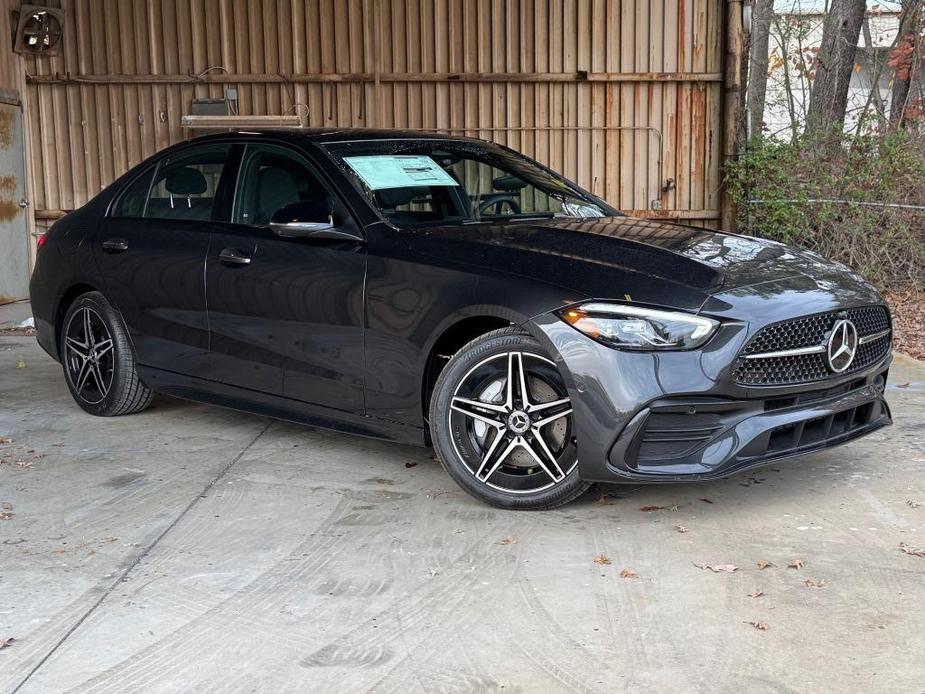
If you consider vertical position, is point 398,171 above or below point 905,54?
below

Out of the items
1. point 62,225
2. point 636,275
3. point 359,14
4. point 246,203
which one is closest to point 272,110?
point 359,14

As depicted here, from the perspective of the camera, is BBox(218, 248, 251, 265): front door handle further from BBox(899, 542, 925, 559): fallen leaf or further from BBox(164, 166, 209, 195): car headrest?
BBox(899, 542, 925, 559): fallen leaf

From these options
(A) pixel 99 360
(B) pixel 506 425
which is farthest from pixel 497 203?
(A) pixel 99 360

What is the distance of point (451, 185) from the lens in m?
5.34

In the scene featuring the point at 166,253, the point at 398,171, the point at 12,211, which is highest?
the point at 398,171

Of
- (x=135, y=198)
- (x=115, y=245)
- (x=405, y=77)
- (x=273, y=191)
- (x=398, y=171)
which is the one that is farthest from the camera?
(x=405, y=77)

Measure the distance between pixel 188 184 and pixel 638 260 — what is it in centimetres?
255

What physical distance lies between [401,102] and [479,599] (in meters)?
8.67

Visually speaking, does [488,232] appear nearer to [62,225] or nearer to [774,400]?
[774,400]

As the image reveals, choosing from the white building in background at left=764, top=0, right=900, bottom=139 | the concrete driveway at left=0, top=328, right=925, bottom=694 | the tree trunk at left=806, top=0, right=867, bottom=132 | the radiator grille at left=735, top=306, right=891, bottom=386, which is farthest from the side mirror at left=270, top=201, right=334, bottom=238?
the white building in background at left=764, top=0, right=900, bottom=139

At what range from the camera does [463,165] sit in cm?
554

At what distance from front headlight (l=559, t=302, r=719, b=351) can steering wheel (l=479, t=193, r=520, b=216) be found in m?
1.34

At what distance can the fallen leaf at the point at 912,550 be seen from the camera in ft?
13.3

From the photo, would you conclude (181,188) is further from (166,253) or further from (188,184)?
(166,253)
